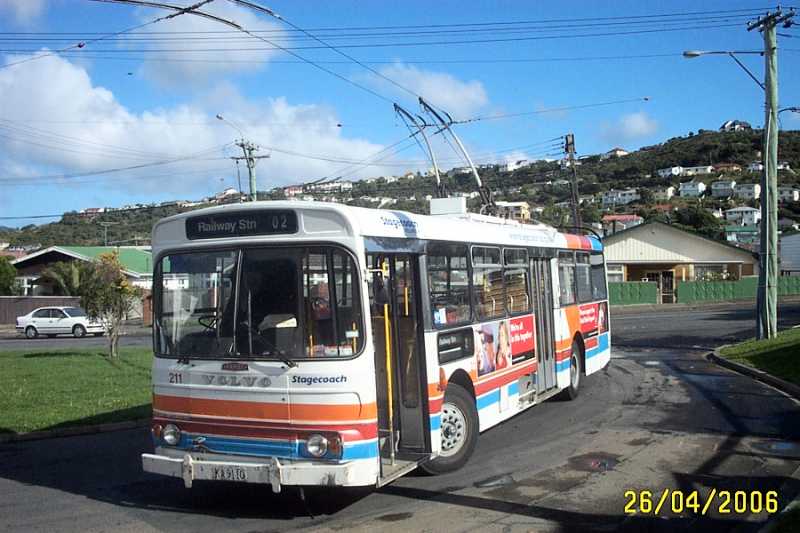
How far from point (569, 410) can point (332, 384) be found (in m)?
6.93

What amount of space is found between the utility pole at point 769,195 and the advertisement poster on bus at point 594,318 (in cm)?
762

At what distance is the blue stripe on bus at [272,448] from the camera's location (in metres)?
6.66

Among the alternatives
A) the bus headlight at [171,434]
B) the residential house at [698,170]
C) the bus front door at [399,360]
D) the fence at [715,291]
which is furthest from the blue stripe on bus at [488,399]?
the residential house at [698,170]

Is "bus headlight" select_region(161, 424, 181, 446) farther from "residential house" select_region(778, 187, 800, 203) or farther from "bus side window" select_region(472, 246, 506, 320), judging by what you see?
"residential house" select_region(778, 187, 800, 203)

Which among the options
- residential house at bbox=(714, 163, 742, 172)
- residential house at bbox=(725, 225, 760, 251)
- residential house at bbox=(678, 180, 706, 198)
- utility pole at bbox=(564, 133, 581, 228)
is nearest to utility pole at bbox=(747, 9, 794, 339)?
utility pole at bbox=(564, 133, 581, 228)

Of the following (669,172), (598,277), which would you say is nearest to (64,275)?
(598,277)

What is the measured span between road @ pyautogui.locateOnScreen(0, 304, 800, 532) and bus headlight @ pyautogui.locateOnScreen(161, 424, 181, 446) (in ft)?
2.26

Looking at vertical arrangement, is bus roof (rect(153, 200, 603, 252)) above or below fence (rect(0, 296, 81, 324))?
above

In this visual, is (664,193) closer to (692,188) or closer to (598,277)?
(692,188)

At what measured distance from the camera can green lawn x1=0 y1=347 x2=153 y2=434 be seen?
12.2 meters

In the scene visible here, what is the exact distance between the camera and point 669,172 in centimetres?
14812

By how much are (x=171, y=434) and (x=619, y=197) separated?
137682 mm

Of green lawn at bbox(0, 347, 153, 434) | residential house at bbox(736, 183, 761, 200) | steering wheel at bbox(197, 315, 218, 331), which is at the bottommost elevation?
green lawn at bbox(0, 347, 153, 434)

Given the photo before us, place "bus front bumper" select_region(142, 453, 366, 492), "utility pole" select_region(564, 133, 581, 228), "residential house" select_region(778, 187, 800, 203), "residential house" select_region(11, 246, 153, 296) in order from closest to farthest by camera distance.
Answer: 1. "bus front bumper" select_region(142, 453, 366, 492)
2. "utility pole" select_region(564, 133, 581, 228)
3. "residential house" select_region(11, 246, 153, 296)
4. "residential house" select_region(778, 187, 800, 203)
